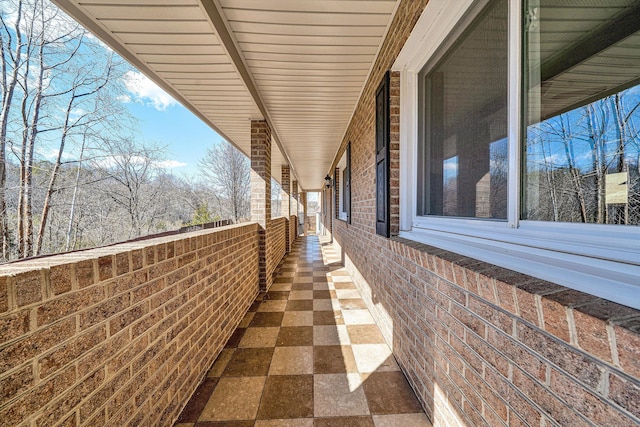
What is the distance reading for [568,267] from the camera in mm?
771

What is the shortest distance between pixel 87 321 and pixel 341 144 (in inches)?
184

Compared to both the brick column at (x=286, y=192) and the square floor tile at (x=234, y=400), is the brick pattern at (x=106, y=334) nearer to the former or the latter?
the square floor tile at (x=234, y=400)

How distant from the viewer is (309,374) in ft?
5.82

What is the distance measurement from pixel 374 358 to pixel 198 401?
1300 mm

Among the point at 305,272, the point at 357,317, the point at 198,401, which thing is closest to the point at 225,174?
the point at 305,272

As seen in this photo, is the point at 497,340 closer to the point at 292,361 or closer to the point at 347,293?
the point at 292,361

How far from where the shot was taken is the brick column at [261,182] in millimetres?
3402

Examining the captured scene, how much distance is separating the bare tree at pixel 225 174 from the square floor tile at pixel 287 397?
41.8 feet

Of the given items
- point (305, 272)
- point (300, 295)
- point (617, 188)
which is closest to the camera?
point (617, 188)

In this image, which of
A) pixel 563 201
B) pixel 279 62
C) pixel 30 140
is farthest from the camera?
pixel 30 140

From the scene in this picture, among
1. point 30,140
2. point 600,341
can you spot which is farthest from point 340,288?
point 30,140

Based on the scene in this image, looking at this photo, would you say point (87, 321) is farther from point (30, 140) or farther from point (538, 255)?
point (30, 140)

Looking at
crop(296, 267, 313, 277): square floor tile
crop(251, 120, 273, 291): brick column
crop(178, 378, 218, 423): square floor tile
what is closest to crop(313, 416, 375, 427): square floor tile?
crop(178, 378, 218, 423): square floor tile

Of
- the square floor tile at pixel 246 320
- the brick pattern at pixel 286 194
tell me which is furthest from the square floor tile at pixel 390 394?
the brick pattern at pixel 286 194
